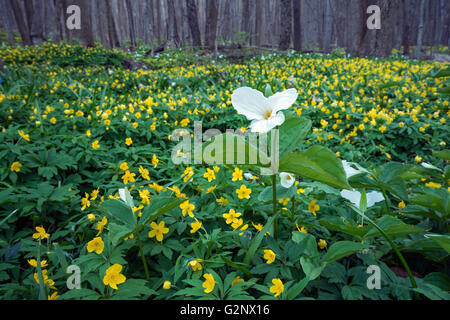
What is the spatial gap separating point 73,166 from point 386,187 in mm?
2036

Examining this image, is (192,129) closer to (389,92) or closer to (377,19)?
(389,92)

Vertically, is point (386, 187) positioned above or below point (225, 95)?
below

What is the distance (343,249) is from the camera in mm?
861

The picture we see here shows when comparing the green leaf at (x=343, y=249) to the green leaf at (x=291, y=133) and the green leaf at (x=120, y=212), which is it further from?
the green leaf at (x=120, y=212)

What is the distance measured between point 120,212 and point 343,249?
2.67 feet

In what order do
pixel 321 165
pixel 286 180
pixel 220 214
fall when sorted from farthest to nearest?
pixel 220 214
pixel 286 180
pixel 321 165

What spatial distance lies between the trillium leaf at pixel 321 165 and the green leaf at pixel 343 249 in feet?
0.62

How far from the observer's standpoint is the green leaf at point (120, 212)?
101cm

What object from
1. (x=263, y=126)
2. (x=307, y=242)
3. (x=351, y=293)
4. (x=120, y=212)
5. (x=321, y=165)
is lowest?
(x=351, y=293)

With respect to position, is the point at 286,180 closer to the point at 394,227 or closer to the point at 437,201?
the point at 394,227

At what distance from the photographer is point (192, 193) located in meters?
1.70

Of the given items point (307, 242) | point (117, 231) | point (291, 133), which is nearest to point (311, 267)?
point (307, 242)

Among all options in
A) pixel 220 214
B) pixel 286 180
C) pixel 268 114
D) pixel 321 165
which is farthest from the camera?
pixel 220 214
